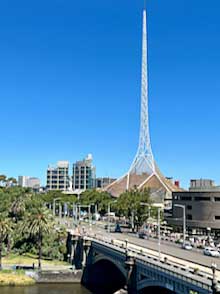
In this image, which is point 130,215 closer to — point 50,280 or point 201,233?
point 201,233

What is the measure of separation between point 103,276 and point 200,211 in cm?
4745

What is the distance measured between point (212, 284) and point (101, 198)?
520 feet

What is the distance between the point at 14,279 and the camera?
270 ft

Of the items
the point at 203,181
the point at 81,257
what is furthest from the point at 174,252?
the point at 203,181

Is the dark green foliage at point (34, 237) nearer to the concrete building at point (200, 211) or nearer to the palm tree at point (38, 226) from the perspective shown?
the palm tree at point (38, 226)

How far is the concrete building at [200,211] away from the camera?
128125mm

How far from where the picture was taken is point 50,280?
85.9m

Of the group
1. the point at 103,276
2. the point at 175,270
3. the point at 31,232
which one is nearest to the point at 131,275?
the point at 175,270

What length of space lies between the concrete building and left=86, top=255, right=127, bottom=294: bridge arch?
39660mm

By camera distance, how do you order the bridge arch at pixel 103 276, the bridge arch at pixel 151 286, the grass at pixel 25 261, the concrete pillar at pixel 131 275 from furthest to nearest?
the grass at pixel 25 261 < the bridge arch at pixel 103 276 < the concrete pillar at pixel 131 275 < the bridge arch at pixel 151 286

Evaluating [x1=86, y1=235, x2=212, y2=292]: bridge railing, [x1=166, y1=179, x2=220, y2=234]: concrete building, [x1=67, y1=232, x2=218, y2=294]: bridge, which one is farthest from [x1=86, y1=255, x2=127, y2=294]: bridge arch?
[x1=166, y1=179, x2=220, y2=234]: concrete building

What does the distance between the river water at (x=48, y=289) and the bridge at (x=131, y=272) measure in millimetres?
2552

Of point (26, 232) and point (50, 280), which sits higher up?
point (26, 232)

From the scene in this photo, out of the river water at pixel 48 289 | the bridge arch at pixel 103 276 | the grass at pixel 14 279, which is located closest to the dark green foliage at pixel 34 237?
the grass at pixel 14 279
